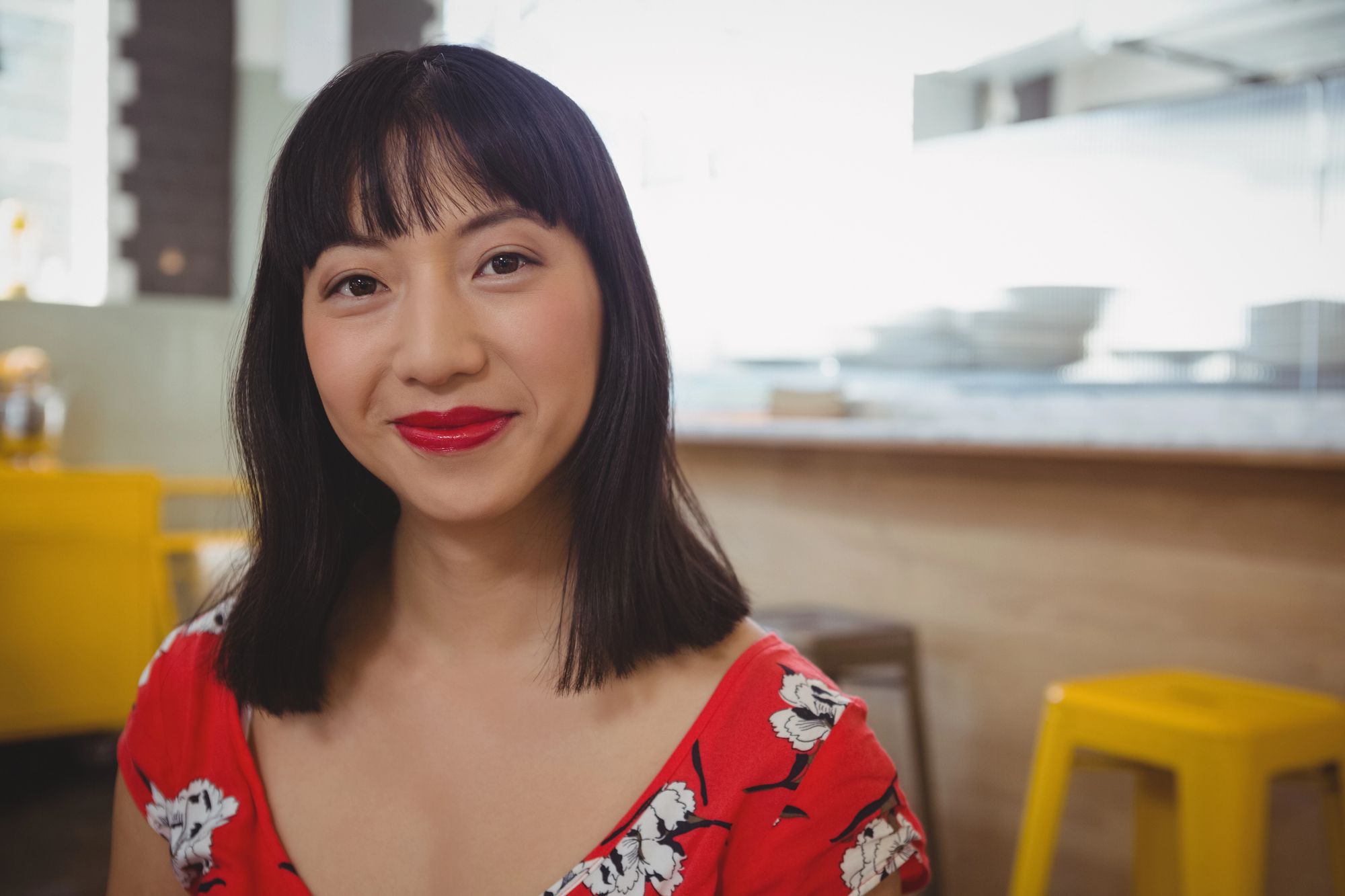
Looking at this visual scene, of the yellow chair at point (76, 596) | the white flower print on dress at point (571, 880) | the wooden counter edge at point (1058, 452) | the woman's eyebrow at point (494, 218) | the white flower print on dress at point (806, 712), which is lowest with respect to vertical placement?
the yellow chair at point (76, 596)

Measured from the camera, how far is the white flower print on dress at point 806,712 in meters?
0.91

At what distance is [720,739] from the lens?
0.93m

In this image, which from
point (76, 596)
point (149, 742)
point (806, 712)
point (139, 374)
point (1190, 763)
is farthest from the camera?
point (139, 374)

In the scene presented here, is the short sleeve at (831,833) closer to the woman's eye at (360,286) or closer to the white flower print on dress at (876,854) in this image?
the white flower print on dress at (876,854)

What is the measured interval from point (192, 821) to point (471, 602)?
0.31 metres

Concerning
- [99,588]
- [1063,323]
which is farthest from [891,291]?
[99,588]

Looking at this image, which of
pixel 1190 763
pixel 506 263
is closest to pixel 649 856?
pixel 506 263

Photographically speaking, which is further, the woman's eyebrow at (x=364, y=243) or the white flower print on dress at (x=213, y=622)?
the white flower print on dress at (x=213, y=622)

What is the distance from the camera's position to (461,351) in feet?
2.71

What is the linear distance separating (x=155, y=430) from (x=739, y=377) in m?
2.35

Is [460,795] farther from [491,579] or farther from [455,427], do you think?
[455,427]

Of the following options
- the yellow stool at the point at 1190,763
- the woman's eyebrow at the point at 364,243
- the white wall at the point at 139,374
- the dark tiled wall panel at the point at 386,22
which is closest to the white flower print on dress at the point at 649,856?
the woman's eyebrow at the point at 364,243

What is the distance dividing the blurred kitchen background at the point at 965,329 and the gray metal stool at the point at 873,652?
14 centimetres

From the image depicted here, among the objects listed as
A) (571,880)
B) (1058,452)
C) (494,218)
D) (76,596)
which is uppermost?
(494,218)
